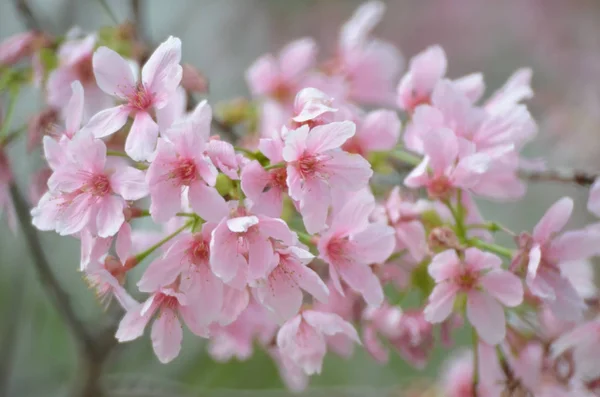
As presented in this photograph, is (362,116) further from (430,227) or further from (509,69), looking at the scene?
(509,69)

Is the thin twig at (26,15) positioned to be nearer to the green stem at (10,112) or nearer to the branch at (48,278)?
the green stem at (10,112)

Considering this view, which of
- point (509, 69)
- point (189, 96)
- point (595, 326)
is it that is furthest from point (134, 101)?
point (509, 69)

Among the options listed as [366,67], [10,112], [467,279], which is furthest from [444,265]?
[10,112]

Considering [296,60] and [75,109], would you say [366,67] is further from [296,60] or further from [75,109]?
[75,109]

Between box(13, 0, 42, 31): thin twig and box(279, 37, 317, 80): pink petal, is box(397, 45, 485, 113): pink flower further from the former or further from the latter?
box(13, 0, 42, 31): thin twig

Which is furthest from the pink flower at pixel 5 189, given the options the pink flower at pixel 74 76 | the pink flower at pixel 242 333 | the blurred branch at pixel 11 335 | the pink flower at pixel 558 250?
the blurred branch at pixel 11 335

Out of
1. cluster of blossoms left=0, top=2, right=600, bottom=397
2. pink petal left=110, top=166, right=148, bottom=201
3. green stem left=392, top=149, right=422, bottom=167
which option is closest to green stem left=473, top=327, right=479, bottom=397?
cluster of blossoms left=0, top=2, right=600, bottom=397
